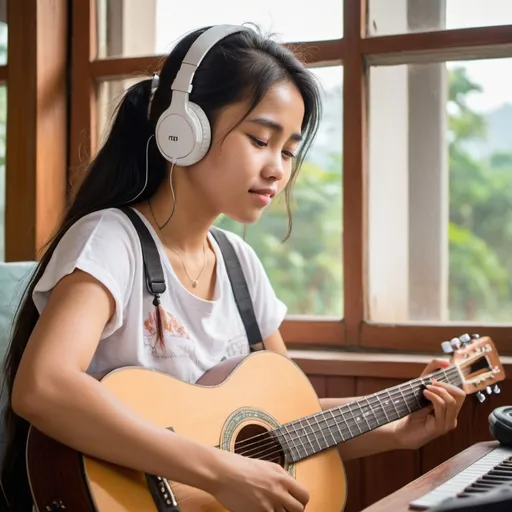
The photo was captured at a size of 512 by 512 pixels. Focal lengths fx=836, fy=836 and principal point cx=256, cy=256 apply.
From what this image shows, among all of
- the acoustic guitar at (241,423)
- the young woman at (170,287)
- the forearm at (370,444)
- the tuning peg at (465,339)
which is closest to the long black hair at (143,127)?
the young woman at (170,287)

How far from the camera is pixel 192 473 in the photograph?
126cm

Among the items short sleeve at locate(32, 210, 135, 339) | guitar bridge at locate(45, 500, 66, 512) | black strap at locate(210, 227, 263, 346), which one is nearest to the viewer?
guitar bridge at locate(45, 500, 66, 512)

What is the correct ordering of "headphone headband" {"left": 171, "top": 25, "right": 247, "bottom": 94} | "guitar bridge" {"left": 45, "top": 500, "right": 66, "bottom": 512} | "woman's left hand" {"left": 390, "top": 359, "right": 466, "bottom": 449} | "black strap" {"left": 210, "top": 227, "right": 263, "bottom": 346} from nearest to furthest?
"guitar bridge" {"left": 45, "top": 500, "right": 66, "bottom": 512}
"headphone headband" {"left": 171, "top": 25, "right": 247, "bottom": 94}
"woman's left hand" {"left": 390, "top": 359, "right": 466, "bottom": 449}
"black strap" {"left": 210, "top": 227, "right": 263, "bottom": 346}

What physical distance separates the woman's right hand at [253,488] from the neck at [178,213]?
0.46m

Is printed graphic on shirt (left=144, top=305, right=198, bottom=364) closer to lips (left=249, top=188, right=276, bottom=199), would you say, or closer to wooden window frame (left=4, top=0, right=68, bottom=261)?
lips (left=249, top=188, right=276, bottom=199)

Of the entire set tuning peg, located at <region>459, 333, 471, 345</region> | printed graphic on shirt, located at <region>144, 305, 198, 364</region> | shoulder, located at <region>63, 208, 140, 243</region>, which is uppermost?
shoulder, located at <region>63, 208, 140, 243</region>

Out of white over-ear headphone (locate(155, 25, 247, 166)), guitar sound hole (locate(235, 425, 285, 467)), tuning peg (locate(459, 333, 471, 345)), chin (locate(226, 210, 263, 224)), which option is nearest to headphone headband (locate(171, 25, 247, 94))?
white over-ear headphone (locate(155, 25, 247, 166))

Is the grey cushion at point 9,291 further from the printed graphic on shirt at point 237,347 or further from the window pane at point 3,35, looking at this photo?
the window pane at point 3,35

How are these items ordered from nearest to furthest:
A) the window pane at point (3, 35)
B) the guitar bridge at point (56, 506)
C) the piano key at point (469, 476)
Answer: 1. the piano key at point (469, 476)
2. the guitar bridge at point (56, 506)
3. the window pane at point (3, 35)

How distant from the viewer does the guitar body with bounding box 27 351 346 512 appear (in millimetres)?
1221

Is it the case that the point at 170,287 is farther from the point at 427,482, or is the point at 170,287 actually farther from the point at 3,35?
the point at 3,35

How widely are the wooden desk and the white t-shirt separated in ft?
1.53

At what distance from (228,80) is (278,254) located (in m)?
0.70

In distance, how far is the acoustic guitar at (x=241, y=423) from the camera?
48.4 inches
